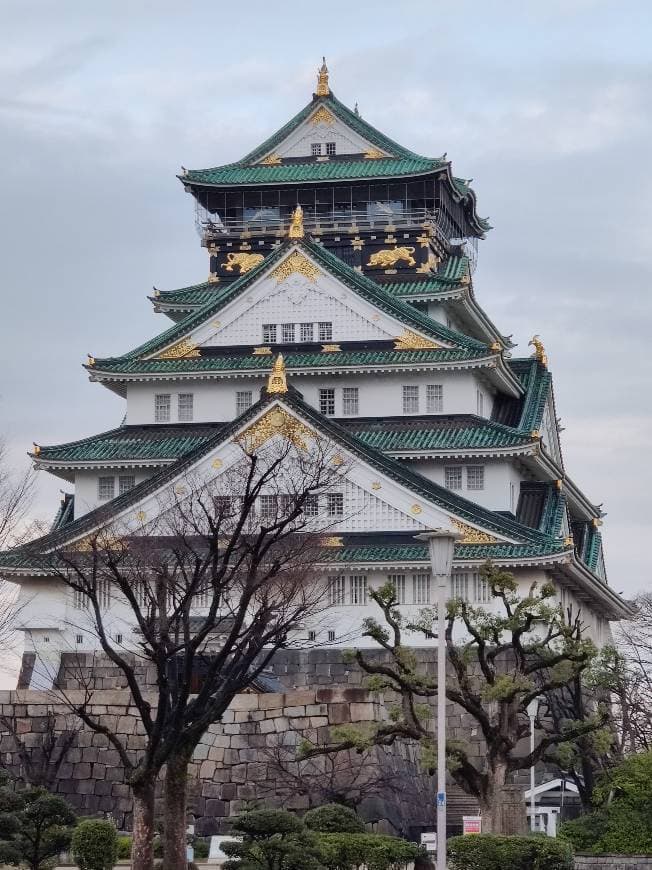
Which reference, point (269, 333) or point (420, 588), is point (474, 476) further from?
point (269, 333)

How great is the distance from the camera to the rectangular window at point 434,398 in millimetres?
59688

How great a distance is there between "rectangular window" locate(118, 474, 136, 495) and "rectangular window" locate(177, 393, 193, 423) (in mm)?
2854

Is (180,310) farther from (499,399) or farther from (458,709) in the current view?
(458,709)

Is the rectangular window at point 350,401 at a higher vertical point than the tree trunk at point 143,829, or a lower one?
higher

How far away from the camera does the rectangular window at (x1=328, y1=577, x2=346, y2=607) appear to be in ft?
180

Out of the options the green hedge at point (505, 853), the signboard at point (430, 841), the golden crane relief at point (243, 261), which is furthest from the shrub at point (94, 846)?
the golden crane relief at point (243, 261)

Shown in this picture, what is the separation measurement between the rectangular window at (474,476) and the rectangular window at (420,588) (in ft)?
14.8

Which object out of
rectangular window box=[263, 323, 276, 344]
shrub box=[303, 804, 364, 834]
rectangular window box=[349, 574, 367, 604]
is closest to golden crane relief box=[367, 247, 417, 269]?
rectangular window box=[263, 323, 276, 344]

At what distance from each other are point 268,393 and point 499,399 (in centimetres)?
1178

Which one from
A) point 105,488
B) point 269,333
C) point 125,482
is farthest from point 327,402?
point 105,488

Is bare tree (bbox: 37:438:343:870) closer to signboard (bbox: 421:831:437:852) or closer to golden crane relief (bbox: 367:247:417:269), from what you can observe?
signboard (bbox: 421:831:437:852)

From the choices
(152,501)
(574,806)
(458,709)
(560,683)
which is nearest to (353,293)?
(152,501)

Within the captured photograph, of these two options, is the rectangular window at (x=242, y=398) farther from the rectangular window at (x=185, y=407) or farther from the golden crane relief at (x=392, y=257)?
the golden crane relief at (x=392, y=257)

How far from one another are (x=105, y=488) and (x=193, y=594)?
86.2 ft
